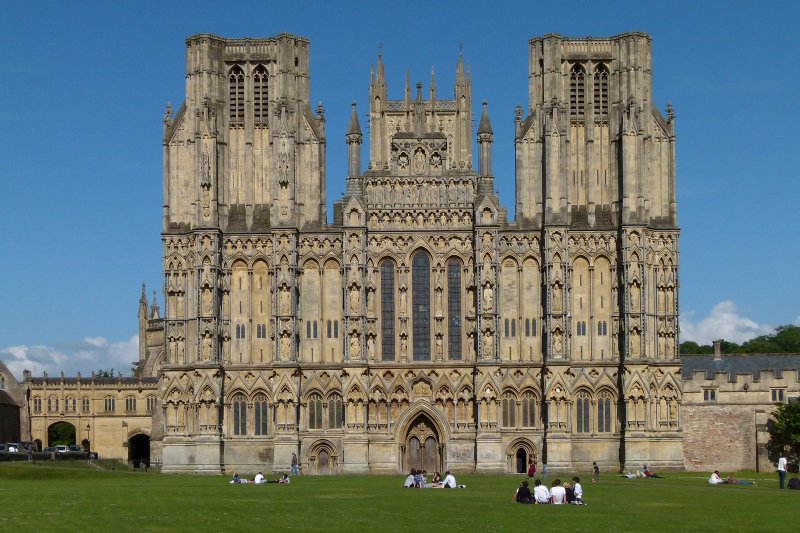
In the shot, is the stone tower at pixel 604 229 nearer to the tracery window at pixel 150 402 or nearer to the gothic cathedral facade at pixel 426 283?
the gothic cathedral facade at pixel 426 283

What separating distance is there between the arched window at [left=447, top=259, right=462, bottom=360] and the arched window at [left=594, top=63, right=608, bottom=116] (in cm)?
1477

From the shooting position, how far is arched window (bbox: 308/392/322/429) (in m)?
90.6

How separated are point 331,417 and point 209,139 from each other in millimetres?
20783

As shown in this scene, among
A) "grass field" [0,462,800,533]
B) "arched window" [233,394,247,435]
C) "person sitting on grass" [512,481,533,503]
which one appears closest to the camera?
"grass field" [0,462,800,533]

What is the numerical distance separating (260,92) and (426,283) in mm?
17995

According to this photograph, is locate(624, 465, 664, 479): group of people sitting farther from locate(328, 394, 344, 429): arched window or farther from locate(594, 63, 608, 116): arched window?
locate(594, 63, 608, 116): arched window

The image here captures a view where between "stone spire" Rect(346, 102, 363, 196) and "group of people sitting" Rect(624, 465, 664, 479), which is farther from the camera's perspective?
"stone spire" Rect(346, 102, 363, 196)

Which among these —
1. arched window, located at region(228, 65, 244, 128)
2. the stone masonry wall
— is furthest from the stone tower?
arched window, located at region(228, 65, 244, 128)

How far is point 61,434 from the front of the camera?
14175 centimetres

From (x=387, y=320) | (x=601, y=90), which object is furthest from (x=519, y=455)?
(x=601, y=90)

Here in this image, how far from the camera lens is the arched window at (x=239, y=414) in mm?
90688

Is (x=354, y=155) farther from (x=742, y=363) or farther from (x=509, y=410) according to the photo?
(x=742, y=363)

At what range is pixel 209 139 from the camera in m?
91.7

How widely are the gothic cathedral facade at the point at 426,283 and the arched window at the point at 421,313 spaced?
10 cm
